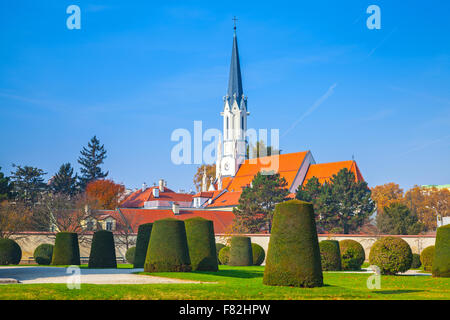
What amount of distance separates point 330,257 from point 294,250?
1556cm

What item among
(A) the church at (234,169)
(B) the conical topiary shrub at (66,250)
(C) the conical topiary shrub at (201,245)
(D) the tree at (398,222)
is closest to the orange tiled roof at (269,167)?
(A) the church at (234,169)

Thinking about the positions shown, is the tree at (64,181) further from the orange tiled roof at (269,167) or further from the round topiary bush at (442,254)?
the round topiary bush at (442,254)

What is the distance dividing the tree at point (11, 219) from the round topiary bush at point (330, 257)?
26902 mm

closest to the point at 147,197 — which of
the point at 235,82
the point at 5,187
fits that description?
the point at 235,82

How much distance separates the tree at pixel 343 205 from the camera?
187 ft

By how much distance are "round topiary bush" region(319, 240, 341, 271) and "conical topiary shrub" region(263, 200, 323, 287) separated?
14.7 m

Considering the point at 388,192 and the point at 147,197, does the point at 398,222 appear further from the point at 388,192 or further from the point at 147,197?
the point at 388,192

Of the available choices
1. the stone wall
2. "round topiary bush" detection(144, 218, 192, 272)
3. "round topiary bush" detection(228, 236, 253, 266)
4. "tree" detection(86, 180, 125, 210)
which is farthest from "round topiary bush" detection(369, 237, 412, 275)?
"tree" detection(86, 180, 125, 210)

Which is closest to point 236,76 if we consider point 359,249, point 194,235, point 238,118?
point 238,118

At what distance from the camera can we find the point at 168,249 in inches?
985

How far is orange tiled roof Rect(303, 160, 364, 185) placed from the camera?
70938 millimetres
